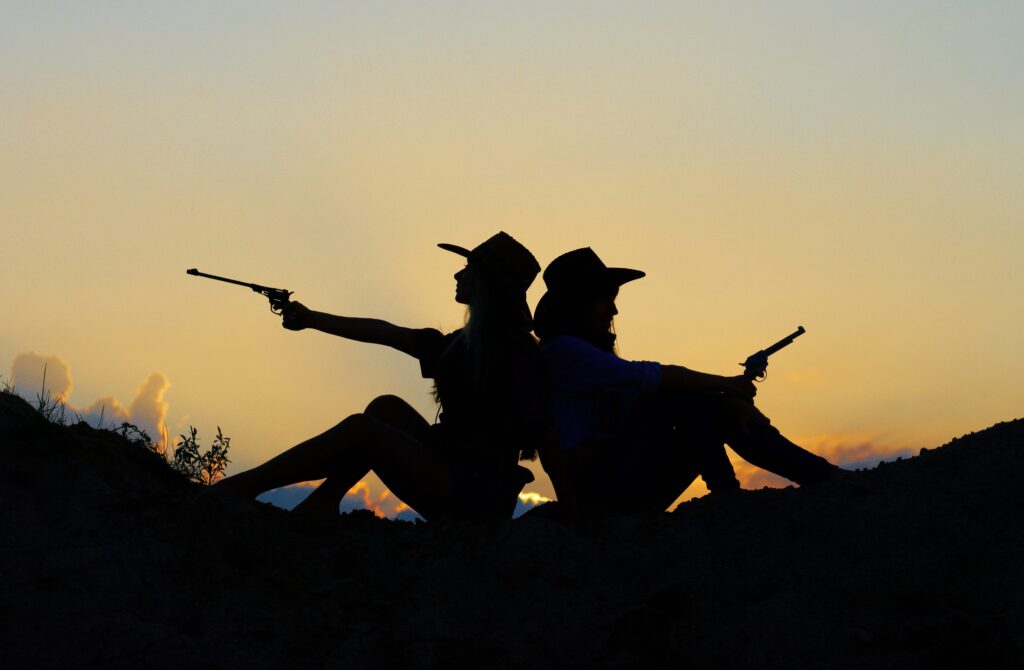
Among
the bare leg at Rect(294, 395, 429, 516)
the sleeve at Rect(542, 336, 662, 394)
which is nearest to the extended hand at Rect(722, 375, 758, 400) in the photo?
the sleeve at Rect(542, 336, 662, 394)

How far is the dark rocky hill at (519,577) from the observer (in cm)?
516

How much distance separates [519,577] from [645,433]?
130 centimetres

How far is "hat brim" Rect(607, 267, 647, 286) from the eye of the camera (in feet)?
23.7

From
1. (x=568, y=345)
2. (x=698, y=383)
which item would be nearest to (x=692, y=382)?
(x=698, y=383)

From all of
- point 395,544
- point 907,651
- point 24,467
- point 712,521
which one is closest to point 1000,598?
point 907,651

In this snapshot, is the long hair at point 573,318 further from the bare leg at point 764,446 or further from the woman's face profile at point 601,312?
the bare leg at point 764,446

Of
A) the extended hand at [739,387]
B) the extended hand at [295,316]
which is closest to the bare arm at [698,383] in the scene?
the extended hand at [739,387]

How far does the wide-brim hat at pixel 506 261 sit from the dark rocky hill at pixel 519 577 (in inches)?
50.8

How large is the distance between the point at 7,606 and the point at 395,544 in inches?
75.4

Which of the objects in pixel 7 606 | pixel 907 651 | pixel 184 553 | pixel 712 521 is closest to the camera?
pixel 907 651

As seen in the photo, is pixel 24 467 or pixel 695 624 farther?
pixel 24 467

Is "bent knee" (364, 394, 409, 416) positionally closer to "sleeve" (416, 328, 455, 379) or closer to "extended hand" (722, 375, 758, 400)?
"sleeve" (416, 328, 455, 379)

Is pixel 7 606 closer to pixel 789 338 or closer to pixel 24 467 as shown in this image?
pixel 24 467

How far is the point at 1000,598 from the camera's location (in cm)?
516
